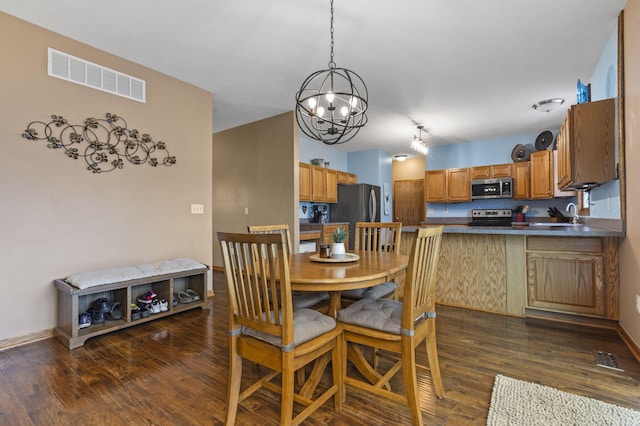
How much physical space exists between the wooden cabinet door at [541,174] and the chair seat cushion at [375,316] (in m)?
5.18

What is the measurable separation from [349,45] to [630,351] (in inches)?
132

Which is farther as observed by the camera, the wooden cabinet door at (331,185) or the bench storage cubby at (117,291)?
the wooden cabinet door at (331,185)

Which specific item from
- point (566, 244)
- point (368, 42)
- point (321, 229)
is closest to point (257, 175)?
point (321, 229)

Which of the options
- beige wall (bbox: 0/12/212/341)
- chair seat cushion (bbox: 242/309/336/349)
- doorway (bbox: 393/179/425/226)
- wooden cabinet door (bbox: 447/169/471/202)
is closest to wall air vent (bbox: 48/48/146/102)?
beige wall (bbox: 0/12/212/341)

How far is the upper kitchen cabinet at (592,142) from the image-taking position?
2594 mm

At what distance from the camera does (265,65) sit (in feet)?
10.9

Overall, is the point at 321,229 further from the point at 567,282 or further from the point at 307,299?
the point at 567,282

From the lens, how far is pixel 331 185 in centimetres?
609

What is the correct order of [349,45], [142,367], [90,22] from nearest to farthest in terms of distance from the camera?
[142,367] < [90,22] < [349,45]

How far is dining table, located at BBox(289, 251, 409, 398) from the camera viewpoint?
4.98ft

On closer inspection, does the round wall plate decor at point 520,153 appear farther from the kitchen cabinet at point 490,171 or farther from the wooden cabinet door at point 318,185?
the wooden cabinet door at point 318,185

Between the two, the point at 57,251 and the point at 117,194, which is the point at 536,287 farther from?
the point at 57,251

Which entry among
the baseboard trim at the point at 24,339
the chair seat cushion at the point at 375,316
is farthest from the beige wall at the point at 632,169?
the baseboard trim at the point at 24,339

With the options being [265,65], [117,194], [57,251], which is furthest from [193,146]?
[57,251]
